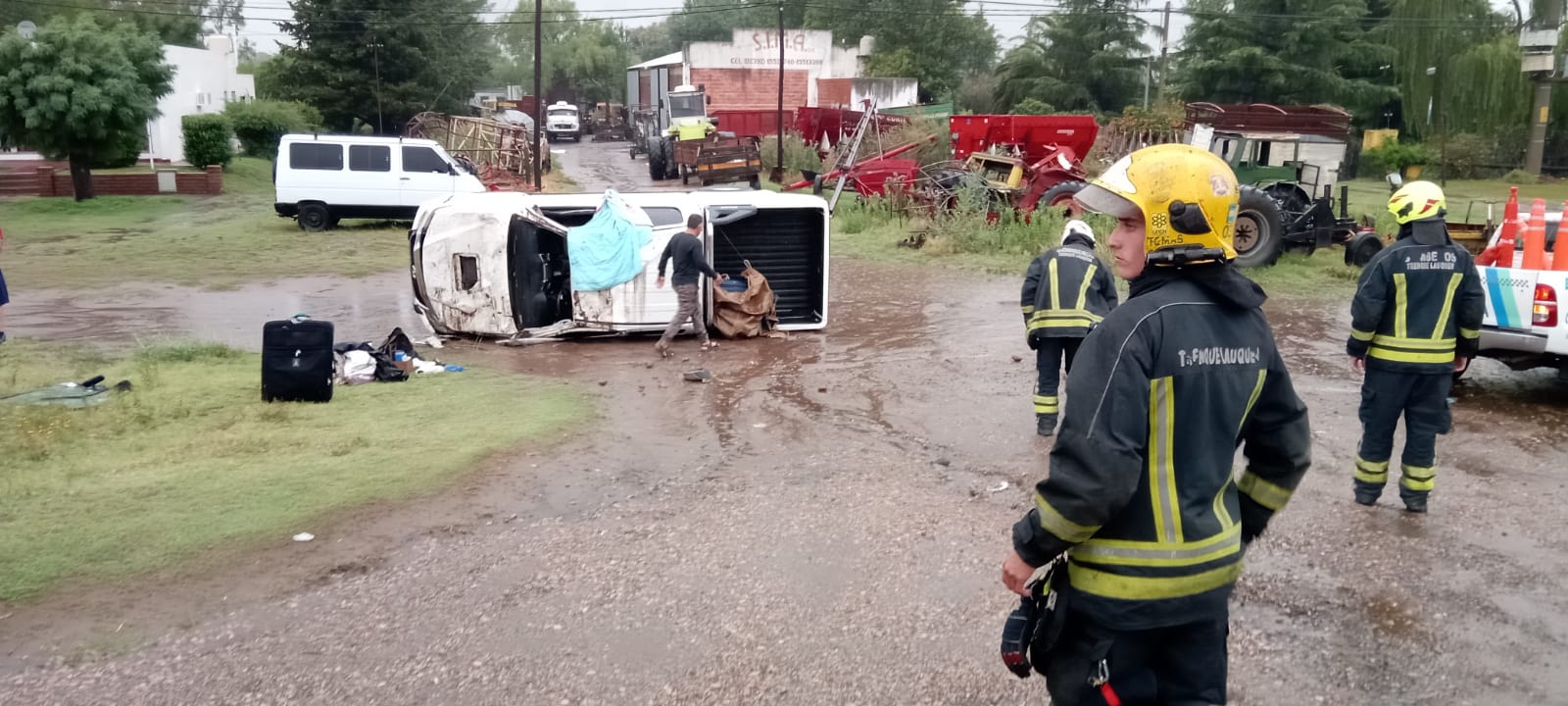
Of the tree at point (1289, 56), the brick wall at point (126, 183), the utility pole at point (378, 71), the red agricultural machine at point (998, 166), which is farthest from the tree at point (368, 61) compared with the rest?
the tree at point (1289, 56)

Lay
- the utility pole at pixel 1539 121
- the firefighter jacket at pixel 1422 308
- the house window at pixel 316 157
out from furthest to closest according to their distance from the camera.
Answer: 1. the utility pole at pixel 1539 121
2. the house window at pixel 316 157
3. the firefighter jacket at pixel 1422 308

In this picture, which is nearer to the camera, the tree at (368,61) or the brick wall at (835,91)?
the tree at (368,61)

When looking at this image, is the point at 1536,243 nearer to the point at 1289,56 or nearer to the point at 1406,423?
the point at 1406,423

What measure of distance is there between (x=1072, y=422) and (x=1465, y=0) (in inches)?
1966

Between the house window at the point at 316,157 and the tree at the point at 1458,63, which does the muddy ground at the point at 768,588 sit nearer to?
the house window at the point at 316,157

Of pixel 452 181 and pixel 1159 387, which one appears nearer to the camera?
pixel 1159 387

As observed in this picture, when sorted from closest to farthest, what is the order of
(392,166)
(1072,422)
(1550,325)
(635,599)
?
1. (1072,422)
2. (635,599)
3. (1550,325)
4. (392,166)

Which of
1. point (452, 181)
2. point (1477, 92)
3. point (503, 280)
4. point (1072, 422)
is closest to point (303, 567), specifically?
point (1072, 422)

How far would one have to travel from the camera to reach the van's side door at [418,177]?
71.3ft

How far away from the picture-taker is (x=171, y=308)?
1352 centimetres

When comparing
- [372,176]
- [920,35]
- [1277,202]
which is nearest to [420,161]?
[372,176]

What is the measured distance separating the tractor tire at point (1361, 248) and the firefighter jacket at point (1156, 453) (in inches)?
541

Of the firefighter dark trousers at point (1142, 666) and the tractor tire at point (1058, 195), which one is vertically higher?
the tractor tire at point (1058, 195)

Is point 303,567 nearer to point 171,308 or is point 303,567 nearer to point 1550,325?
point 1550,325
